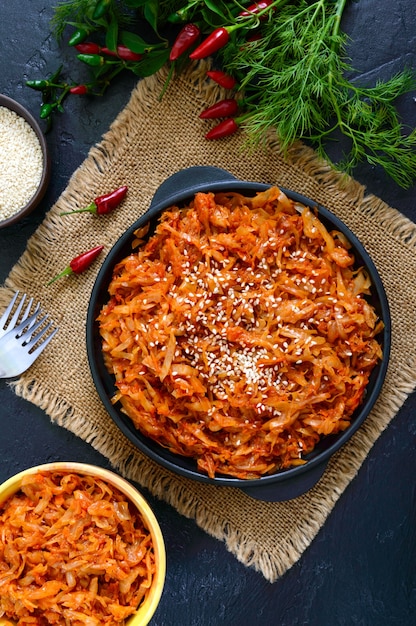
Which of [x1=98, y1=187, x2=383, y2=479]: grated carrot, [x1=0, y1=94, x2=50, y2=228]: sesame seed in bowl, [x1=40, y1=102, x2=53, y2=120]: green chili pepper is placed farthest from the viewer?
[x1=40, y1=102, x2=53, y2=120]: green chili pepper

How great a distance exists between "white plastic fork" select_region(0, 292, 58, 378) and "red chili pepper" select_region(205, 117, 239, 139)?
1.23 metres

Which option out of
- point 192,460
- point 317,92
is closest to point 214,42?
point 317,92

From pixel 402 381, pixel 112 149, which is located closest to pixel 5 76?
pixel 112 149

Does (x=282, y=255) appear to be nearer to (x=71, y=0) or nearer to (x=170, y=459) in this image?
(x=170, y=459)

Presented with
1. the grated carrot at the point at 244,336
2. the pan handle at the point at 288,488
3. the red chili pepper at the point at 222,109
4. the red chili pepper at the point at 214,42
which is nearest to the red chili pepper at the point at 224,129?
the red chili pepper at the point at 222,109

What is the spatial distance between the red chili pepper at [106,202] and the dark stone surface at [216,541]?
242 millimetres

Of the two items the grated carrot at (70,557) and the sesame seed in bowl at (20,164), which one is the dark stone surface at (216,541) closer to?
the sesame seed in bowl at (20,164)

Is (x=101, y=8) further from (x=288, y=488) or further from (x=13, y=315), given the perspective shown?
(x=288, y=488)

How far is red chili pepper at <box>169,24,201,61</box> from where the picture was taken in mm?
3100

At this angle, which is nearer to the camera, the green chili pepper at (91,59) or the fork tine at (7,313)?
the green chili pepper at (91,59)

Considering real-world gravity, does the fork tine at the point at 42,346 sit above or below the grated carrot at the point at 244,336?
below

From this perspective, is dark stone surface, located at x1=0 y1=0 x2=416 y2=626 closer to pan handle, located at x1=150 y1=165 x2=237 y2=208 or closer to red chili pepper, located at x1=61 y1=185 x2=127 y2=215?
red chili pepper, located at x1=61 y1=185 x2=127 y2=215

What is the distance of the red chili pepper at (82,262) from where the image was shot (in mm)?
3248

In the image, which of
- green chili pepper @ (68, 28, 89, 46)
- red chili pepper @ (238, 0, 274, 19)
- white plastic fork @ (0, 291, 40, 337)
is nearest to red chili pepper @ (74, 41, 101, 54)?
green chili pepper @ (68, 28, 89, 46)
